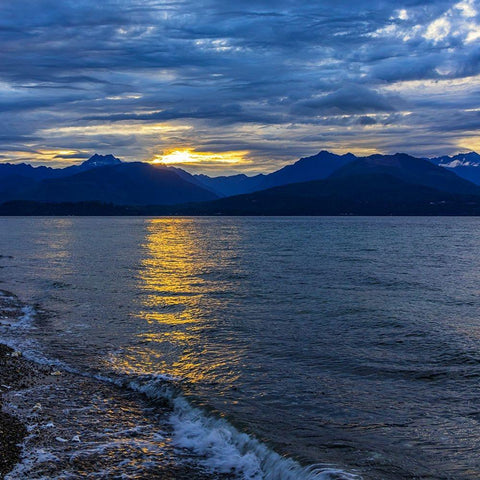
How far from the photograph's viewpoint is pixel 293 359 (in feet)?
75.0

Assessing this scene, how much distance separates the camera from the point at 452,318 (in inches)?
1246

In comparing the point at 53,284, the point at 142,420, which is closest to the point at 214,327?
the point at 142,420

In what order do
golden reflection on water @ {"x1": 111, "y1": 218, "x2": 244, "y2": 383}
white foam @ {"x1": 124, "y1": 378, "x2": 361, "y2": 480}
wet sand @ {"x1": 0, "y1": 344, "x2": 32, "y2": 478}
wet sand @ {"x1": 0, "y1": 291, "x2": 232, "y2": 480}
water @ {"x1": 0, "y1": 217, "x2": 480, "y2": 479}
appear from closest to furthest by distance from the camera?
wet sand @ {"x1": 0, "y1": 291, "x2": 232, "y2": 480}
wet sand @ {"x1": 0, "y1": 344, "x2": 32, "y2": 478}
white foam @ {"x1": 124, "y1": 378, "x2": 361, "y2": 480}
water @ {"x1": 0, "y1": 217, "x2": 480, "y2": 479}
golden reflection on water @ {"x1": 111, "y1": 218, "x2": 244, "y2": 383}

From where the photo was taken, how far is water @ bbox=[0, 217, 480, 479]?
13844 mm

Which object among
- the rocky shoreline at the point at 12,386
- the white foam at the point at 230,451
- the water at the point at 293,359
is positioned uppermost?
the rocky shoreline at the point at 12,386

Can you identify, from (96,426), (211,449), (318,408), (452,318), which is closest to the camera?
(211,449)

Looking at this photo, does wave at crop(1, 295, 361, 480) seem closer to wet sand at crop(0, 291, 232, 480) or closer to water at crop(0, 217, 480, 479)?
water at crop(0, 217, 480, 479)

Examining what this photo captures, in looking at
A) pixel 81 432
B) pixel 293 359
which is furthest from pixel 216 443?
pixel 293 359

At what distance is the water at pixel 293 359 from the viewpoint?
1384 centimetres

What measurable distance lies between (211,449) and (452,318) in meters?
23.5

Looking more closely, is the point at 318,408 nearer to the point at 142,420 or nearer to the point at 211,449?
the point at 211,449

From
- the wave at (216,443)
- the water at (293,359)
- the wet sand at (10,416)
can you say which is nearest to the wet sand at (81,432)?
the wet sand at (10,416)

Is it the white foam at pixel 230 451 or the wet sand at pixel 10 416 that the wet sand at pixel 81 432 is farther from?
the white foam at pixel 230 451

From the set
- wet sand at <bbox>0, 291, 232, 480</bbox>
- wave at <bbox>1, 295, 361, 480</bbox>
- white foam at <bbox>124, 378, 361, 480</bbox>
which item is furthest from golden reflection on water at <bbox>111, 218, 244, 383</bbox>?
white foam at <bbox>124, 378, 361, 480</bbox>
